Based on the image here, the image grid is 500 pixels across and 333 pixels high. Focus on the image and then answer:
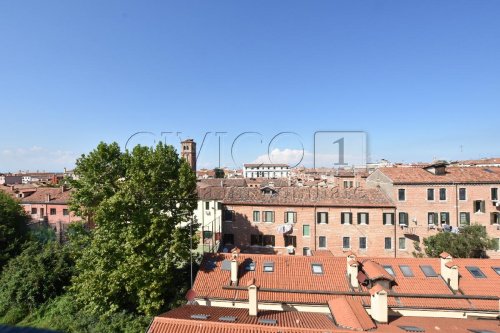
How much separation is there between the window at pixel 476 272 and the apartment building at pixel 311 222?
32.4ft

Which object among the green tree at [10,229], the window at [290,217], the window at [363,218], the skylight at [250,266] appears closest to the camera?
the skylight at [250,266]

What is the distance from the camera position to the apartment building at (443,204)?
91.0 ft

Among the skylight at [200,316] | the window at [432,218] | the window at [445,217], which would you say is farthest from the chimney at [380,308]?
the window at [445,217]

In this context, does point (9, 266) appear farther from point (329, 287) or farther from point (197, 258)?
point (329, 287)

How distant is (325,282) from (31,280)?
2082 cm

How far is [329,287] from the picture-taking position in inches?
691

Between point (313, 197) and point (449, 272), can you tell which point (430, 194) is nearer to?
point (313, 197)

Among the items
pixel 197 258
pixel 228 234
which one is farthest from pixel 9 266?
pixel 228 234

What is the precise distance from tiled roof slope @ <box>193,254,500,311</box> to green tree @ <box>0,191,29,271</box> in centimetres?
1786

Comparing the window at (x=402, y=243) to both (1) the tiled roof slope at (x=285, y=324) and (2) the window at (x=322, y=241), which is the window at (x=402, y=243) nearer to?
(2) the window at (x=322, y=241)

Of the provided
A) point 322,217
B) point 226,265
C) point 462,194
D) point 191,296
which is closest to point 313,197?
point 322,217

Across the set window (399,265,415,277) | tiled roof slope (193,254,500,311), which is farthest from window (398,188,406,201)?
window (399,265,415,277)

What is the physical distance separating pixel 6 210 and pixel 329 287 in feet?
95.6

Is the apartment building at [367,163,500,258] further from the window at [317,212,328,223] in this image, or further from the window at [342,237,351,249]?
the window at [317,212,328,223]
